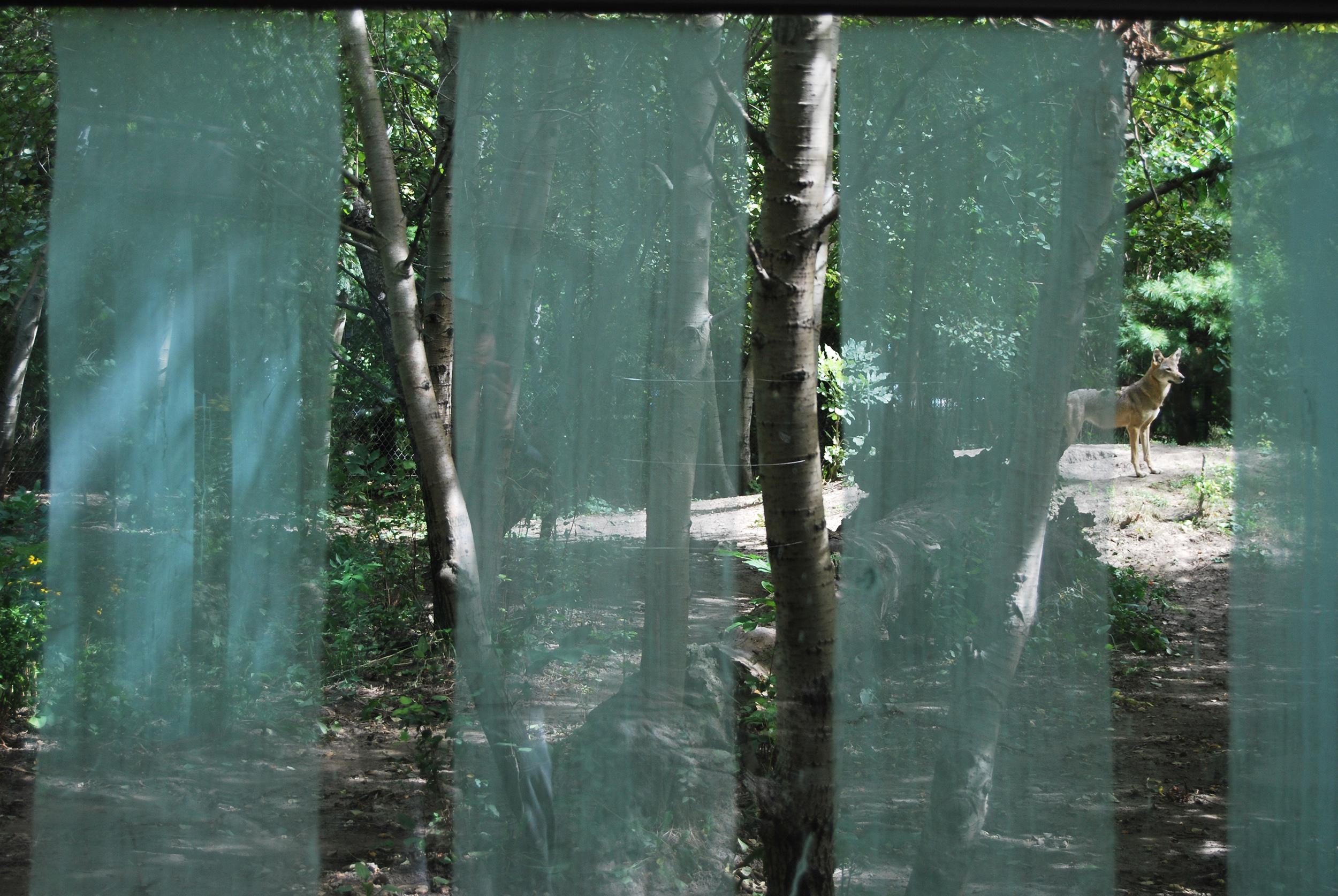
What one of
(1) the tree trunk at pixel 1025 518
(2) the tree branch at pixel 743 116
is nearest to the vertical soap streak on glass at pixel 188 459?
(2) the tree branch at pixel 743 116

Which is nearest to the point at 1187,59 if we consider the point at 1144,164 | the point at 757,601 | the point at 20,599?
the point at 1144,164

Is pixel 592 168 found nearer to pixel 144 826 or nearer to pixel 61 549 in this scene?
pixel 61 549

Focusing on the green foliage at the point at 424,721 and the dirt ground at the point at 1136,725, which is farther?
the green foliage at the point at 424,721

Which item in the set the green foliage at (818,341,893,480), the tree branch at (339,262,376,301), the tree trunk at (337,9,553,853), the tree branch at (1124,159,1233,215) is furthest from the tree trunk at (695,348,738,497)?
the tree branch at (339,262,376,301)

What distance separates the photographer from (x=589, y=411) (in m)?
2.38

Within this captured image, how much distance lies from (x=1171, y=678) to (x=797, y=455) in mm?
1314

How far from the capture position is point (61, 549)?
2.39m

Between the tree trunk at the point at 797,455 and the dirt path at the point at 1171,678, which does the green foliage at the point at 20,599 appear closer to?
the tree trunk at the point at 797,455

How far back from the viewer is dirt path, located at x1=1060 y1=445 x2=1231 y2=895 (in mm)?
2217

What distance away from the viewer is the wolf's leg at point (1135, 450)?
87.1 inches

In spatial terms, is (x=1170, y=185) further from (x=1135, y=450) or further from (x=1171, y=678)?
(x=1171, y=678)

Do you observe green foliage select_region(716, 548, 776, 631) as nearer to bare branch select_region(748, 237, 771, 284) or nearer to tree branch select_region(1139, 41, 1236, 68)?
bare branch select_region(748, 237, 771, 284)

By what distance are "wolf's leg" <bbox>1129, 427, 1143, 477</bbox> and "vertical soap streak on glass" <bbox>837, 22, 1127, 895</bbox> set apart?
12 cm

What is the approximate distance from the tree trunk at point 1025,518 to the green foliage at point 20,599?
2.68 meters
